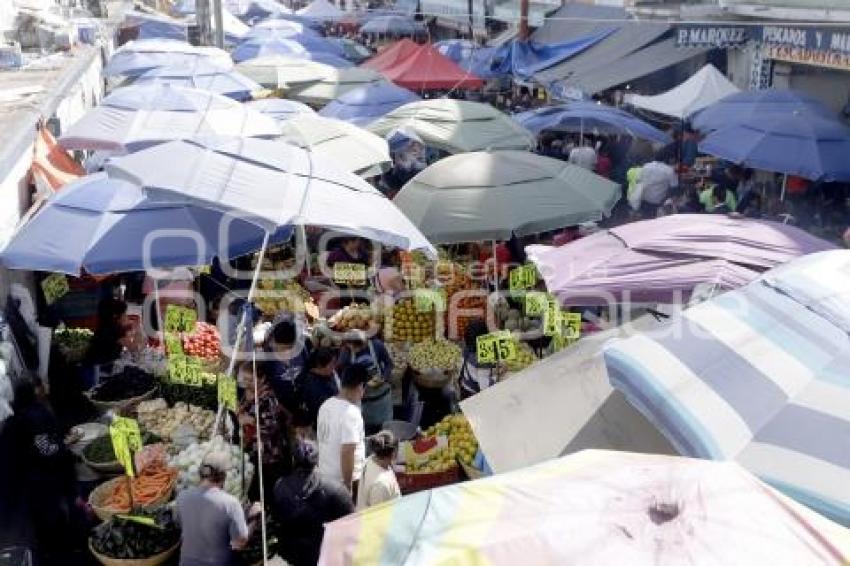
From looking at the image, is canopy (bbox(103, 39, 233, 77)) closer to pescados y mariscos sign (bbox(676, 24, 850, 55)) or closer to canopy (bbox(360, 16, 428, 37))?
pescados y mariscos sign (bbox(676, 24, 850, 55))

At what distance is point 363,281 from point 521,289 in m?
1.80

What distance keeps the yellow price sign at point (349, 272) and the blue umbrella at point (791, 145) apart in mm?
5334

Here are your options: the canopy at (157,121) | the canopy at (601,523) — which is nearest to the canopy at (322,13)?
the canopy at (157,121)

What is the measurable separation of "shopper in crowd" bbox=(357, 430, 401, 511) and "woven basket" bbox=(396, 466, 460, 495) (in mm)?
1063

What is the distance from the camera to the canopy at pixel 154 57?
14805 millimetres

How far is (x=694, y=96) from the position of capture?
14.4m

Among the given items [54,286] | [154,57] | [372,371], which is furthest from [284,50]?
[372,371]

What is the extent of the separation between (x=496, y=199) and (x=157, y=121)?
4.28 meters

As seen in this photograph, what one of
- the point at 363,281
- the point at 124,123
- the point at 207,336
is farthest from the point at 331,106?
the point at 207,336

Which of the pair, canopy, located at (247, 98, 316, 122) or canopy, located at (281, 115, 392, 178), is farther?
canopy, located at (247, 98, 316, 122)

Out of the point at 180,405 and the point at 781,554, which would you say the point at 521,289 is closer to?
the point at 180,405

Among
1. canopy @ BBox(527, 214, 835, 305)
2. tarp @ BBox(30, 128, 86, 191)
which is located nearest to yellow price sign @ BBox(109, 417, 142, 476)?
canopy @ BBox(527, 214, 835, 305)

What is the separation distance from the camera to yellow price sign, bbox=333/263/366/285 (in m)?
8.08

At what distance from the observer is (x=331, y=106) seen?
46.2 ft
